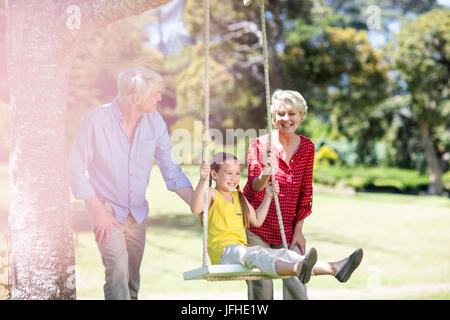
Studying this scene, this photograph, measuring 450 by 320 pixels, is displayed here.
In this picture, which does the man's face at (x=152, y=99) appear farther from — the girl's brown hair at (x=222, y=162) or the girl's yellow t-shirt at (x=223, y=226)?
the girl's yellow t-shirt at (x=223, y=226)

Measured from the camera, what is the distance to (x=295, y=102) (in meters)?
3.31

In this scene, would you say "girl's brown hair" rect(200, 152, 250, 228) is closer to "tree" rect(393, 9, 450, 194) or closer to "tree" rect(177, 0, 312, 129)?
"tree" rect(177, 0, 312, 129)

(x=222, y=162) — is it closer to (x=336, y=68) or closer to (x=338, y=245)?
(x=338, y=245)

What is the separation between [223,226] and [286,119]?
70 centimetres

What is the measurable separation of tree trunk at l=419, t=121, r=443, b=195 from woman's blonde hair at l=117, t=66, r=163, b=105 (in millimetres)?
19405

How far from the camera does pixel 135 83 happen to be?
3094 mm

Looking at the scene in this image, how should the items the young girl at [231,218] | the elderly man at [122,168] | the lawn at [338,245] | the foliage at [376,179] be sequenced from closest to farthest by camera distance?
the young girl at [231,218] → the elderly man at [122,168] → the lawn at [338,245] → the foliage at [376,179]

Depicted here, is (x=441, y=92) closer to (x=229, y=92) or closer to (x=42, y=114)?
(x=229, y=92)

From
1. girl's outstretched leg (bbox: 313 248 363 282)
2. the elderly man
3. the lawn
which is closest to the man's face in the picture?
the elderly man

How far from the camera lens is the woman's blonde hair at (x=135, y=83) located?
310 centimetres

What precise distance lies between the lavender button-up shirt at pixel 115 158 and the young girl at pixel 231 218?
0.26 m

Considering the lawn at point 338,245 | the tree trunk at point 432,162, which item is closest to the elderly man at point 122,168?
the lawn at point 338,245

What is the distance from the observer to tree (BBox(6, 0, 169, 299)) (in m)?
3.69
